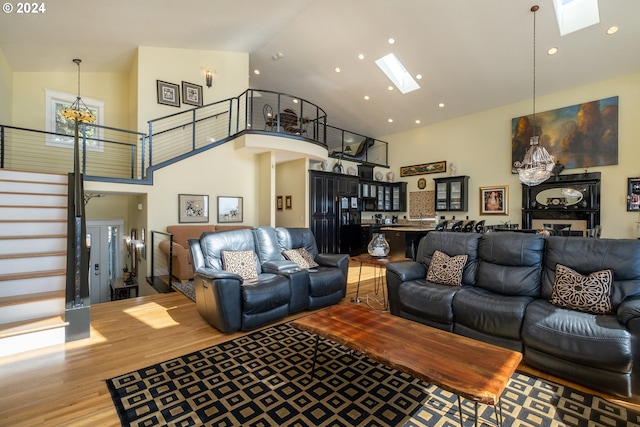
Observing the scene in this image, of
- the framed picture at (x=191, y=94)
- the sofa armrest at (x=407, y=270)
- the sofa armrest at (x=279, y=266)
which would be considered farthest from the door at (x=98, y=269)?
the sofa armrest at (x=407, y=270)

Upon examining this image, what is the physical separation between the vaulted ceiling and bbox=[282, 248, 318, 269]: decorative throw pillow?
15.4ft

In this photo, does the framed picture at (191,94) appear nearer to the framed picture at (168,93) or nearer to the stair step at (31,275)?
the framed picture at (168,93)

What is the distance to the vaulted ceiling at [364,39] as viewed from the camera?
5125 millimetres

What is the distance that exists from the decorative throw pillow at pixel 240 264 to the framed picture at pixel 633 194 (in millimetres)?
7620

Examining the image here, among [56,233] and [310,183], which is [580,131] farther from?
[56,233]

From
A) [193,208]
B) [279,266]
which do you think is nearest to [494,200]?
[279,266]

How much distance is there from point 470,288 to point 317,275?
5.87 feet

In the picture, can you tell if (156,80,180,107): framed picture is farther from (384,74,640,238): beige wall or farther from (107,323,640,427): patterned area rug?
(384,74,640,238): beige wall

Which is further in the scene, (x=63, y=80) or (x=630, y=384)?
(x=63, y=80)

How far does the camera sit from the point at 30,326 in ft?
8.99

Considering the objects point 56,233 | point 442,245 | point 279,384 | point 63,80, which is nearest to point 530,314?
point 442,245

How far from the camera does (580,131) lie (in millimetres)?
6668

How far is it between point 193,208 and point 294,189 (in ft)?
8.28

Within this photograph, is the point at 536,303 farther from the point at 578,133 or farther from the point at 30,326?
the point at 578,133
